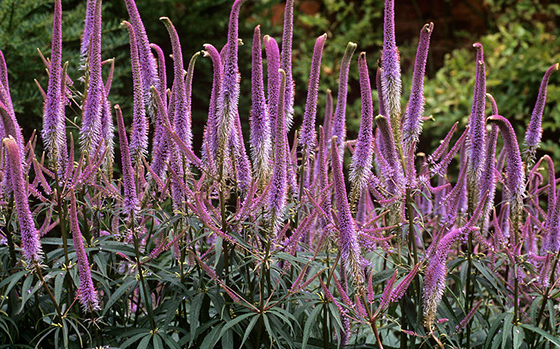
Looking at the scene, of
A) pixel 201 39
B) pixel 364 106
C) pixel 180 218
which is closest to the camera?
pixel 364 106

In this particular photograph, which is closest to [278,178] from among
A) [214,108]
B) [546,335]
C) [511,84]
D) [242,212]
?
[242,212]

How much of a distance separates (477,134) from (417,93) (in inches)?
14.1

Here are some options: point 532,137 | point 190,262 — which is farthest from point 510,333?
point 190,262

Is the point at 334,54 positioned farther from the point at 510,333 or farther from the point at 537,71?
the point at 510,333

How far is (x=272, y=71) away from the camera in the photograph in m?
2.49

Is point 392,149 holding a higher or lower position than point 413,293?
higher

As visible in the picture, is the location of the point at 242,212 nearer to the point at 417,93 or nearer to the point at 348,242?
the point at 348,242

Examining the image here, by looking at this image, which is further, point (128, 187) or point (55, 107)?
point (128, 187)

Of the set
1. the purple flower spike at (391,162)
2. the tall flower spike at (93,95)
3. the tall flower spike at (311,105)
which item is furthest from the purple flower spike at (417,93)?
the tall flower spike at (93,95)

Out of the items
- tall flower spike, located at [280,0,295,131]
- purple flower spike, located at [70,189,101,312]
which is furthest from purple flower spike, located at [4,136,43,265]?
tall flower spike, located at [280,0,295,131]

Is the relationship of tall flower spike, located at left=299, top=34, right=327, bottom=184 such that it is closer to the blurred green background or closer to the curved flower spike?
the curved flower spike

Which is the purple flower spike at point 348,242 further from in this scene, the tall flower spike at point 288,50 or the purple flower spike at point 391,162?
the tall flower spike at point 288,50

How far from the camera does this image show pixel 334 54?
32.1ft

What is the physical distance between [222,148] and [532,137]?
4.80 ft
